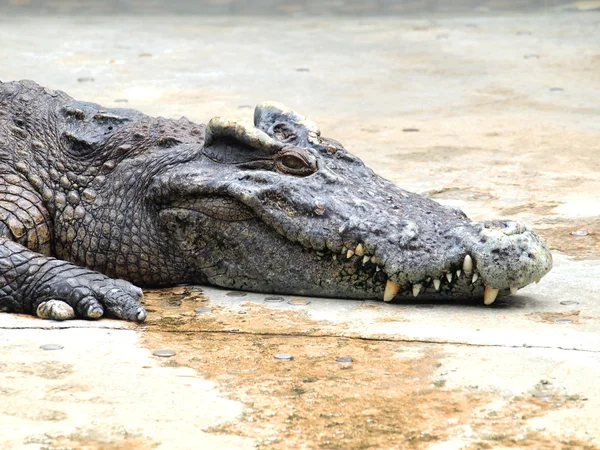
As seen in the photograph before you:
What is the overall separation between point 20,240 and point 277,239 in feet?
4.31

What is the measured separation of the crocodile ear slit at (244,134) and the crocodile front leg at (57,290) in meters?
0.88

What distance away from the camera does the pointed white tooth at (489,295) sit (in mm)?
4871

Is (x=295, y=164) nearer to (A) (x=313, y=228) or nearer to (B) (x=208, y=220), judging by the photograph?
(A) (x=313, y=228)

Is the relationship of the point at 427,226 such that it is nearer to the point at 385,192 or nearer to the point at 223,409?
the point at 385,192

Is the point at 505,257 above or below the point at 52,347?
above

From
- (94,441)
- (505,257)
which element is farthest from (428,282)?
(94,441)

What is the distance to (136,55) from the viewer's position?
42.2 feet

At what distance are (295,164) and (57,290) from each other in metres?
1.26

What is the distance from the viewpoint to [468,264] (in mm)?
4797

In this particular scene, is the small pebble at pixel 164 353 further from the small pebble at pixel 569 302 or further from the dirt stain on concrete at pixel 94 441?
the small pebble at pixel 569 302

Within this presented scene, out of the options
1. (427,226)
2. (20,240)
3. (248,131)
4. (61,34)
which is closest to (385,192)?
(427,226)

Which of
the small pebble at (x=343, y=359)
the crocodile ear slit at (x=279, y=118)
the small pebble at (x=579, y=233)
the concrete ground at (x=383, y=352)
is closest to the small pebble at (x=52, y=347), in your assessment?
the concrete ground at (x=383, y=352)

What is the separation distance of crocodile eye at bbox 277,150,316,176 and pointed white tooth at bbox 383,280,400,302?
680 mm

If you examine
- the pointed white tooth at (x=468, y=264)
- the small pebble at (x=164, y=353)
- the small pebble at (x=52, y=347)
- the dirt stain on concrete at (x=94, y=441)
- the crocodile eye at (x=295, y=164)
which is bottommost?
the small pebble at (x=164, y=353)
